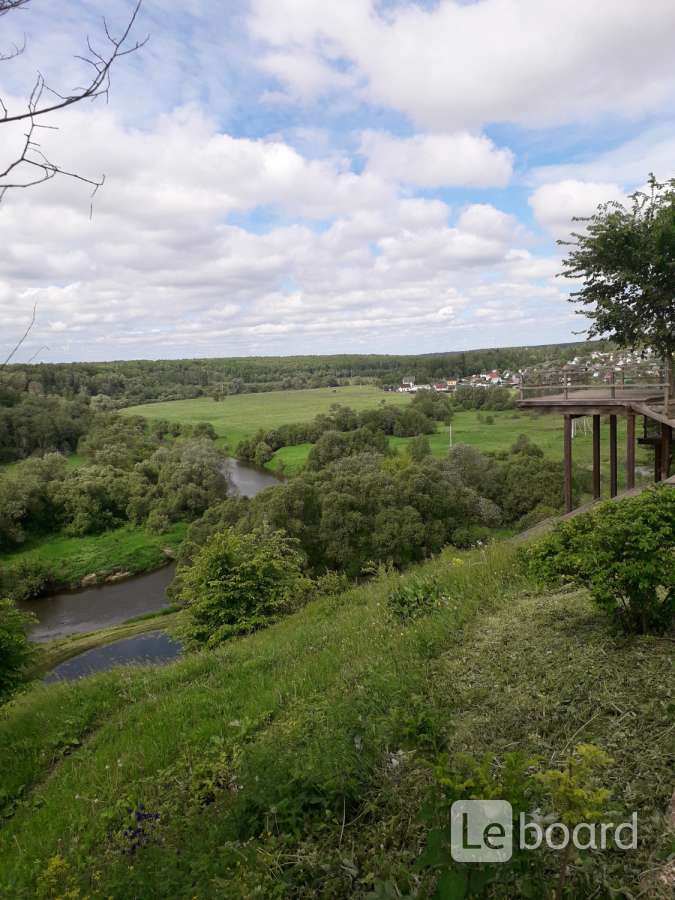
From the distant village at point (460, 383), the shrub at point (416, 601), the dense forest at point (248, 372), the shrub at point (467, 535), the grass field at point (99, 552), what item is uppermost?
the dense forest at point (248, 372)

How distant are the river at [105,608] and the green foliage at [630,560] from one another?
2152 cm

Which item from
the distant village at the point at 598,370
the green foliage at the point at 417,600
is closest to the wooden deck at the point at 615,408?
the distant village at the point at 598,370

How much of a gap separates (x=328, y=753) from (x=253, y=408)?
102 m

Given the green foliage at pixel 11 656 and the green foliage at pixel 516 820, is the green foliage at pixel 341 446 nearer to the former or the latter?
the green foliage at pixel 11 656

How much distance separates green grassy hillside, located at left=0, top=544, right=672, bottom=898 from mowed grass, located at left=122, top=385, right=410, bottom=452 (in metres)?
71.5

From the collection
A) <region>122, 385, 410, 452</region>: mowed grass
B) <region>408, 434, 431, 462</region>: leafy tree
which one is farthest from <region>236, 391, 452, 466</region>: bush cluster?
<region>408, 434, 431, 462</region>: leafy tree

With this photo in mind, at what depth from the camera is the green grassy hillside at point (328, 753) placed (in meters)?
2.56

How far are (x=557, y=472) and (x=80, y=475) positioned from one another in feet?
144

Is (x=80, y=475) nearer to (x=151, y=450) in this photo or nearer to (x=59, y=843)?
(x=151, y=450)

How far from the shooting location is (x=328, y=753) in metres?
3.19

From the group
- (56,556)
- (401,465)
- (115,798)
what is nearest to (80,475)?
(56,556)

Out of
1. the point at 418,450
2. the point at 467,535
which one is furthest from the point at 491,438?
the point at 467,535

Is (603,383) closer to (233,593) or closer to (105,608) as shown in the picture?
(233,593)

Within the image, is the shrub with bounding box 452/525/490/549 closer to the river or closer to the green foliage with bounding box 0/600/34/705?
the river
